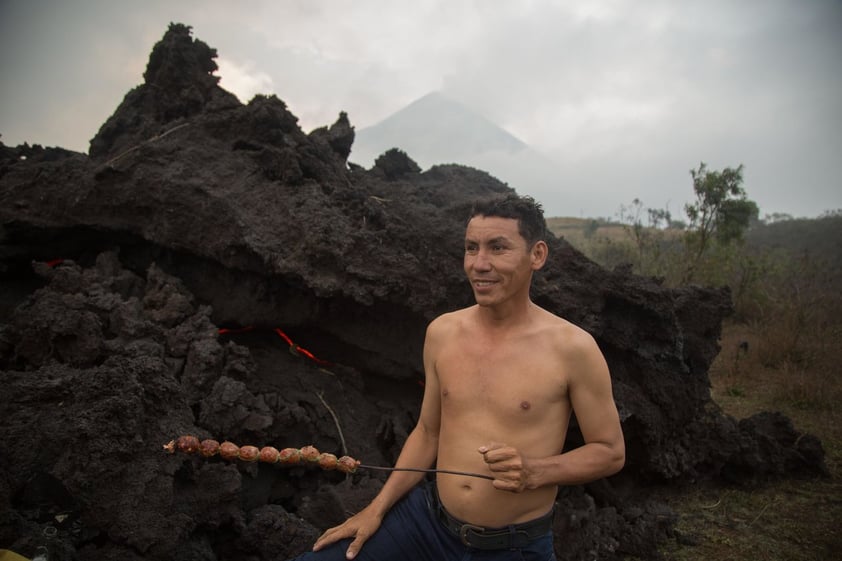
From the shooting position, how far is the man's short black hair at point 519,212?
218cm

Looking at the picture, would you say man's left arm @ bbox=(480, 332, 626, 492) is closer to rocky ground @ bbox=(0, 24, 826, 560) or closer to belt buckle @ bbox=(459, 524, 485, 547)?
belt buckle @ bbox=(459, 524, 485, 547)

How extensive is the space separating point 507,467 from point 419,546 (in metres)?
0.65

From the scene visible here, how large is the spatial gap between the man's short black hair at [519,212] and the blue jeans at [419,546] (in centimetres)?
122

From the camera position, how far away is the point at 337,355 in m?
3.80

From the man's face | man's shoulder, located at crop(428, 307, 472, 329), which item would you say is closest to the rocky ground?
man's shoulder, located at crop(428, 307, 472, 329)

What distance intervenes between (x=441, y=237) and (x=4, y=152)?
378 centimetres

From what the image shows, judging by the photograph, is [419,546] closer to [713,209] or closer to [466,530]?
[466,530]

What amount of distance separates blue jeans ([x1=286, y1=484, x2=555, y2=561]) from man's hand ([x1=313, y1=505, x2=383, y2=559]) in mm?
20

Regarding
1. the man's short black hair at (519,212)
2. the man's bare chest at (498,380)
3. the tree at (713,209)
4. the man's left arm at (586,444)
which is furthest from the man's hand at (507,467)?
the tree at (713,209)

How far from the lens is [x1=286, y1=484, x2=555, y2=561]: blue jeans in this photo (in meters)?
1.99

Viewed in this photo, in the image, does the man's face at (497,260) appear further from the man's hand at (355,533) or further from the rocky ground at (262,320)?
the rocky ground at (262,320)

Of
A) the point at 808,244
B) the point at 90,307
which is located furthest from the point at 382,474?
the point at 808,244

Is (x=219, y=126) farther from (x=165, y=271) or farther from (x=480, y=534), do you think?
(x=480, y=534)

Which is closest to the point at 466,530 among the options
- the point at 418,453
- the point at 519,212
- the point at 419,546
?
the point at 419,546
